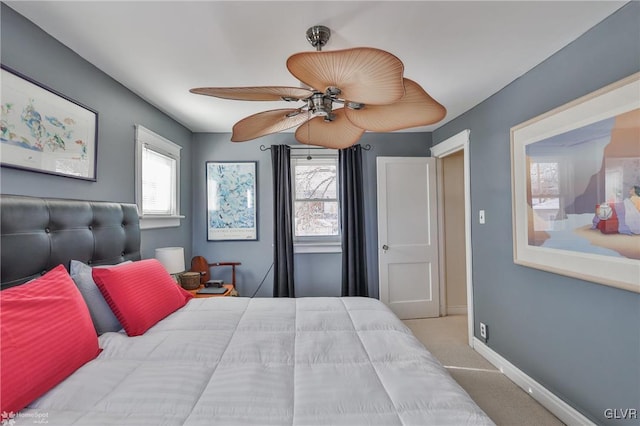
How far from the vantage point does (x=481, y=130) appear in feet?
9.12

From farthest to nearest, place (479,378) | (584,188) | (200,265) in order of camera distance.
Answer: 1. (200,265)
2. (479,378)
3. (584,188)

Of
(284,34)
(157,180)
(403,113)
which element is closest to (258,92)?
(284,34)

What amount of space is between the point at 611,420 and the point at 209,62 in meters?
3.24

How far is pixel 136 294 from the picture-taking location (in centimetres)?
161

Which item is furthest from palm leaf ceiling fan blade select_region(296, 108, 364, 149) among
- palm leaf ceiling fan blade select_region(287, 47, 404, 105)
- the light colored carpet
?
the light colored carpet

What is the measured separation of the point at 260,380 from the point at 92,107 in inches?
82.9

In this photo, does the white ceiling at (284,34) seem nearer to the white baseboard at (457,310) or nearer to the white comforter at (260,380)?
the white comforter at (260,380)

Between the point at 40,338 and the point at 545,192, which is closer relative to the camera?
the point at 40,338

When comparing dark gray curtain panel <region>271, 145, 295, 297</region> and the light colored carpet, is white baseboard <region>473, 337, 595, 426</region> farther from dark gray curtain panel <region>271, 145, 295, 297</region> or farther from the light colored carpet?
dark gray curtain panel <region>271, 145, 295, 297</region>

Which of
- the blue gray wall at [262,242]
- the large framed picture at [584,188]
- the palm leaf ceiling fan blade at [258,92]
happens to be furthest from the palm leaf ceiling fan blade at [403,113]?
the blue gray wall at [262,242]

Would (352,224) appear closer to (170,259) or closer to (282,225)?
(282,225)

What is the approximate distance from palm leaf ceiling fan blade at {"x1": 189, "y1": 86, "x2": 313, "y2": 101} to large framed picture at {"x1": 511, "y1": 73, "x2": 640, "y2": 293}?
5.26ft

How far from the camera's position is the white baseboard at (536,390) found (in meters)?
1.83

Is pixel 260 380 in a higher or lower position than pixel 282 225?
lower
